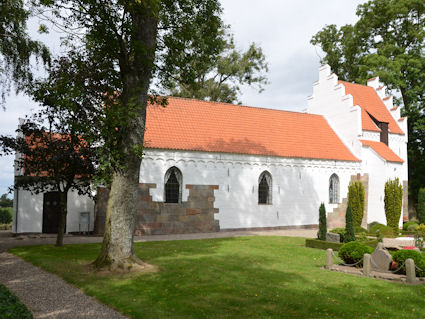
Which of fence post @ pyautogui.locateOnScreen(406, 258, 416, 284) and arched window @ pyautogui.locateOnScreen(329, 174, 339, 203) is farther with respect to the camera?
arched window @ pyautogui.locateOnScreen(329, 174, 339, 203)

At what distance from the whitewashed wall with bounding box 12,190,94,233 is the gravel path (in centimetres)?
908

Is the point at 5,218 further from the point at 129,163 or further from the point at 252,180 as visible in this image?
the point at 129,163

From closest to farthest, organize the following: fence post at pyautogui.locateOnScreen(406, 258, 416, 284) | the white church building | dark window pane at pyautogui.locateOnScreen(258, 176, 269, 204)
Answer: fence post at pyautogui.locateOnScreen(406, 258, 416, 284), the white church building, dark window pane at pyautogui.locateOnScreen(258, 176, 269, 204)

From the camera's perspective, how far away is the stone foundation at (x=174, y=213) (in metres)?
19.5

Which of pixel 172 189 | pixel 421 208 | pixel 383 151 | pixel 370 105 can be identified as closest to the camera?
pixel 172 189

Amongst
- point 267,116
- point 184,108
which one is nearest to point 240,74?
point 267,116

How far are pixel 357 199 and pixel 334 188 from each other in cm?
220

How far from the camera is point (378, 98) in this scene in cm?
3142

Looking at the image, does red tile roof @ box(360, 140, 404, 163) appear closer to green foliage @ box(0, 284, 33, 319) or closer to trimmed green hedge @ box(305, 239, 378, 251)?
trimmed green hedge @ box(305, 239, 378, 251)

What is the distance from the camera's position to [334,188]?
1016 inches

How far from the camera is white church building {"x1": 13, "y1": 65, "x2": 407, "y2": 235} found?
66.2ft

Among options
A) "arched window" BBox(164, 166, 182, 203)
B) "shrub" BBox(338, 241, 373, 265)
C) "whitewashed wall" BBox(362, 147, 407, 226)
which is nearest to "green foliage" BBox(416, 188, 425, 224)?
"whitewashed wall" BBox(362, 147, 407, 226)

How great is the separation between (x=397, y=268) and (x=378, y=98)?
23.7 meters

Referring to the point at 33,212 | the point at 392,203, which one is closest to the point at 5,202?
the point at 33,212
